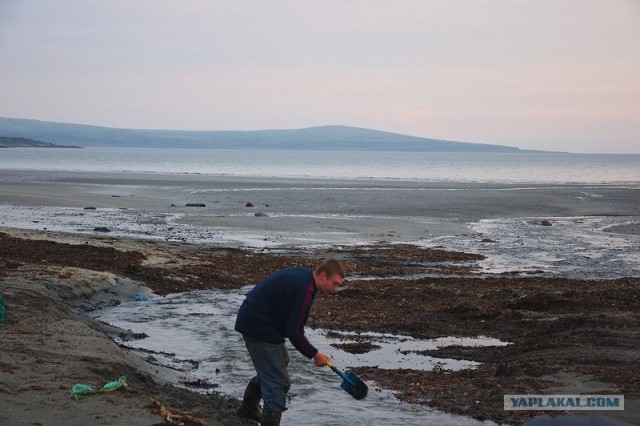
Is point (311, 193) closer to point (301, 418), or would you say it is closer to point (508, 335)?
point (508, 335)

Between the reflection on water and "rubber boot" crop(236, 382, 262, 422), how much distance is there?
0.70 m

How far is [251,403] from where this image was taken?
8250 mm

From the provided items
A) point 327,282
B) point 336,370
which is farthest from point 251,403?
point 327,282

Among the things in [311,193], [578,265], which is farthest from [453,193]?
[578,265]

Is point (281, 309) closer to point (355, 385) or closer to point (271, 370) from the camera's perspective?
point (271, 370)

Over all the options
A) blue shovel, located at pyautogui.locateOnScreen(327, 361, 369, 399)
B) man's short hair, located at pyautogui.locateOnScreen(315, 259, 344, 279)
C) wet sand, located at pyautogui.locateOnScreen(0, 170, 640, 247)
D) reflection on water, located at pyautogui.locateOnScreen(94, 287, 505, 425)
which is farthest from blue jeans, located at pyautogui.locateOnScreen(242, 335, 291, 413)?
wet sand, located at pyautogui.locateOnScreen(0, 170, 640, 247)

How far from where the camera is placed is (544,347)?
11.7m

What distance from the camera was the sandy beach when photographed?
844 centimetres

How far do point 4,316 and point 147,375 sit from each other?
9.03 ft

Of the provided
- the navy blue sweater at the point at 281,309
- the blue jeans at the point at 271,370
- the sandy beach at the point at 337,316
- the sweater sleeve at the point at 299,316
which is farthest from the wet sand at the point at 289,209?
the sweater sleeve at the point at 299,316

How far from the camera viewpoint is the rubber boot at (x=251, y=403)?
8.23 m

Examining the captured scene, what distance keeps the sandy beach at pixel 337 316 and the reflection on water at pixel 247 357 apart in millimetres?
369

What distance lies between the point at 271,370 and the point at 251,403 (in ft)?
2.40

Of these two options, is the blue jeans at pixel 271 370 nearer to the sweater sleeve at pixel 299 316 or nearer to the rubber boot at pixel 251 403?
the sweater sleeve at pixel 299 316
